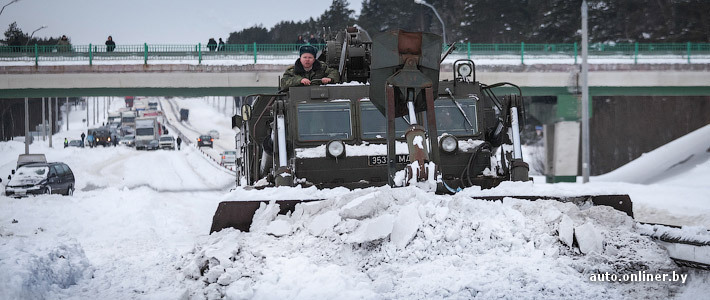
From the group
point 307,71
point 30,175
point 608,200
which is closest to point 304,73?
point 307,71

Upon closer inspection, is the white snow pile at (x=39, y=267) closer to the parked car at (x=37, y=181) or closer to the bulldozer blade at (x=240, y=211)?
the bulldozer blade at (x=240, y=211)

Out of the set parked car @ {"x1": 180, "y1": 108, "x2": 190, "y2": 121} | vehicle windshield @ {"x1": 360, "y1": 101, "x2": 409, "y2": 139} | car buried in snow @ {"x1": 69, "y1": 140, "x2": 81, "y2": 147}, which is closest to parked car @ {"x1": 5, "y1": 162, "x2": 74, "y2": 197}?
vehicle windshield @ {"x1": 360, "y1": 101, "x2": 409, "y2": 139}

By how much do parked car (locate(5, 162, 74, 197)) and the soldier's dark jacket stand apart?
748 inches

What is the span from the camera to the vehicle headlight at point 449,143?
34.6 feet

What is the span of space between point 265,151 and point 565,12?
164ft

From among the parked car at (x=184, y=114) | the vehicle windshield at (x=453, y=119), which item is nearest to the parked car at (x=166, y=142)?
the parked car at (x=184, y=114)

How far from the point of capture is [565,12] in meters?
57.2

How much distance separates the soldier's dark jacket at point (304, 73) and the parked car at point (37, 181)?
62.3 ft

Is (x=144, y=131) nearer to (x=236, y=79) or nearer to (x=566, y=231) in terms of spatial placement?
(x=236, y=79)

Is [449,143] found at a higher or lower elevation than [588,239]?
higher

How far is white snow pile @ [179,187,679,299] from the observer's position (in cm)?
632

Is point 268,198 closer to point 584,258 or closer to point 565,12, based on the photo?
point 584,258

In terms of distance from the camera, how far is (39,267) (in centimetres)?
801

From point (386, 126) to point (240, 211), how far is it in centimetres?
328
